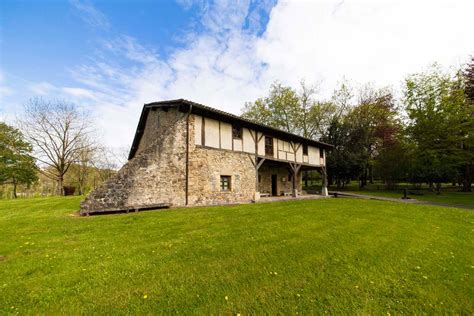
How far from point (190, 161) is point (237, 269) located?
827 cm

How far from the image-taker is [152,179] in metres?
10.2

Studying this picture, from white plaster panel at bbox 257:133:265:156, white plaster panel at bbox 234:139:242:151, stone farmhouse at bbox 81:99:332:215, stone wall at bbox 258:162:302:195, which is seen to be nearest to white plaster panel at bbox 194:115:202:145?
stone farmhouse at bbox 81:99:332:215

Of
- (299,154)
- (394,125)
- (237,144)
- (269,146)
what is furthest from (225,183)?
(394,125)

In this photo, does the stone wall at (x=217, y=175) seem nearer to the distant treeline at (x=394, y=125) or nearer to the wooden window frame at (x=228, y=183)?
the wooden window frame at (x=228, y=183)

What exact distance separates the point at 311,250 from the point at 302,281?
132 centimetres

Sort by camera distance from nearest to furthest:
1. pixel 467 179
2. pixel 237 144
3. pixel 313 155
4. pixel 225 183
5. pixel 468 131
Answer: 1. pixel 225 183
2. pixel 237 144
3. pixel 468 131
4. pixel 313 155
5. pixel 467 179

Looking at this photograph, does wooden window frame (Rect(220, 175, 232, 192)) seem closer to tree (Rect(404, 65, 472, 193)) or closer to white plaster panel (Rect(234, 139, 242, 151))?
white plaster panel (Rect(234, 139, 242, 151))

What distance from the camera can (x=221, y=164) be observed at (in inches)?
497

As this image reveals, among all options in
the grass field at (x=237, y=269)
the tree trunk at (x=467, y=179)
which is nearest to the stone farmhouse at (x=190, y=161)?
the grass field at (x=237, y=269)

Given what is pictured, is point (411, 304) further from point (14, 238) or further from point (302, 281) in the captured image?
point (14, 238)

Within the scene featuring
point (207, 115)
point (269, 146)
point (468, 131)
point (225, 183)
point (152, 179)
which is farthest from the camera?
point (468, 131)

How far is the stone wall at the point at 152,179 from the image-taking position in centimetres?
914

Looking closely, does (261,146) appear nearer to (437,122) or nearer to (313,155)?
(313,155)

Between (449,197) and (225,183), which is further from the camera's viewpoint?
(449,197)
